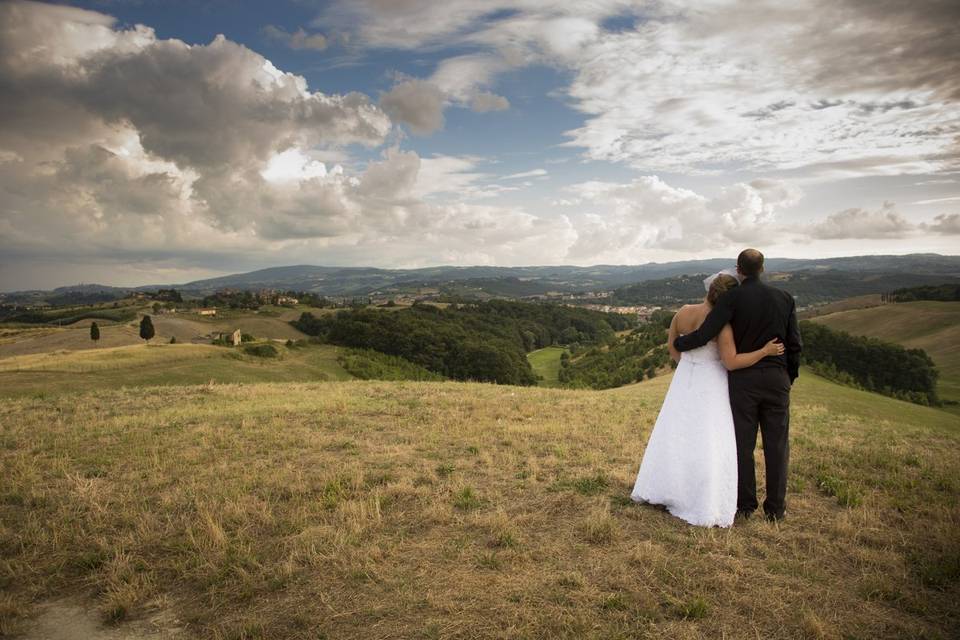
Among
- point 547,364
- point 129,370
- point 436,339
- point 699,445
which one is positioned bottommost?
point 547,364

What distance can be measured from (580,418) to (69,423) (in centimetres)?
1391

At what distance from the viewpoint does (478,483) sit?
26.3 feet

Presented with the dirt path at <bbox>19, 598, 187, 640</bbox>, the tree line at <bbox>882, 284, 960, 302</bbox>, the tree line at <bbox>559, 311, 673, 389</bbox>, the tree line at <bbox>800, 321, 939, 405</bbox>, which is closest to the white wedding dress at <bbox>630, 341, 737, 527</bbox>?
the dirt path at <bbox>19, 598, 187, 640</bbox>

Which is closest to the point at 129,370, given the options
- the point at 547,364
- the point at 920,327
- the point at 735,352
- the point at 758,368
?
the point at 735,352

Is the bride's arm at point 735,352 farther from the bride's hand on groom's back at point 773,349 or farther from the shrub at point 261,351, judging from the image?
the shrub at point 261,351

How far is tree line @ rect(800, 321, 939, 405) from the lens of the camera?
224ft

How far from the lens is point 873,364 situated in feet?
240

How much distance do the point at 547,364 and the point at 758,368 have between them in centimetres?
12306

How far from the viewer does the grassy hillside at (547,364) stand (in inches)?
4245

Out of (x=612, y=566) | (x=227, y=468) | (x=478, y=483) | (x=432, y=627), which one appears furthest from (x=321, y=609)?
(x=227, y=468)

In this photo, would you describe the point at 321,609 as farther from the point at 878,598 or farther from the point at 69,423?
the point at 69,423

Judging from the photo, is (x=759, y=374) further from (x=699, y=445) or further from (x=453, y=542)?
(x=453, y=542)

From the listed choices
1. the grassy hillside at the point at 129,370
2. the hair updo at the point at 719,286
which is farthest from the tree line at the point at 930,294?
the hair updo at the point at 719,286

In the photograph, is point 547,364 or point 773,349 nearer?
point 773,349
